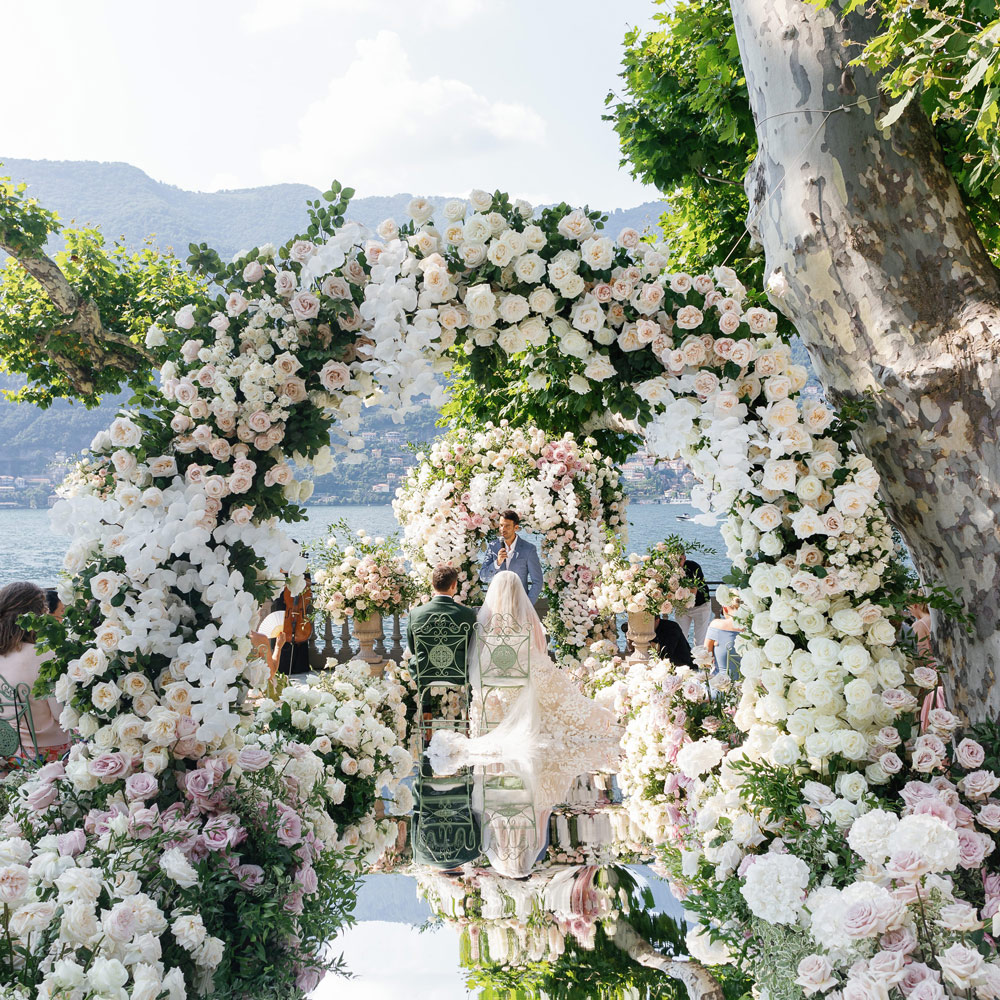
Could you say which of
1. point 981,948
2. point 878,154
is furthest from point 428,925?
point 878,154

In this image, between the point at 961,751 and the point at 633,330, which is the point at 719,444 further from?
the point at 961,751

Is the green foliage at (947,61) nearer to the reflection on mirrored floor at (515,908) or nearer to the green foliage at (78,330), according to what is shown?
the reflection on mirrored floor at (515,908)

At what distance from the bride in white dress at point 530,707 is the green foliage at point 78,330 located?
17.5 ft

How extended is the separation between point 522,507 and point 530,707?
2211mm

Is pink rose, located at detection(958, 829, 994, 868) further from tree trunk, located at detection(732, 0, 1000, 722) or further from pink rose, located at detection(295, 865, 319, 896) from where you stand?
pink rose, located at detection(295, 865, 319, 896)

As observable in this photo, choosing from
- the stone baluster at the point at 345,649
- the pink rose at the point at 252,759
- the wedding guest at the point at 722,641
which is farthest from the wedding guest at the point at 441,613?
the stone baluster at the point at 345,649

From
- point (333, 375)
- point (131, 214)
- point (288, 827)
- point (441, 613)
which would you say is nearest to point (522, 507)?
point (441, 613)

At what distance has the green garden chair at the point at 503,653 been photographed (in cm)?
638

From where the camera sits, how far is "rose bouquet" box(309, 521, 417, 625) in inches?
309

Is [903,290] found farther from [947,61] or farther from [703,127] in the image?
[703,127]

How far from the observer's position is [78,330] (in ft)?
31.0

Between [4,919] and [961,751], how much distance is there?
9.71ft

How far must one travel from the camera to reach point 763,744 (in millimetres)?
Result: 3057

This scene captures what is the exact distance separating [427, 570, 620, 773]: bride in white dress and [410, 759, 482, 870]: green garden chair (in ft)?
2.06
